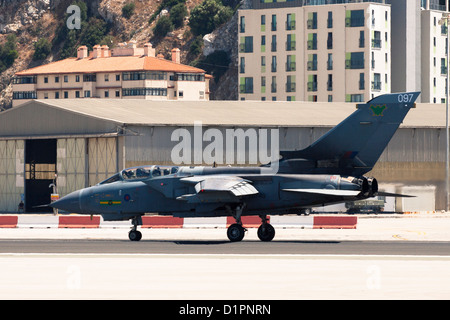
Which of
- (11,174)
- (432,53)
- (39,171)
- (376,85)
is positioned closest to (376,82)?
(376,85)

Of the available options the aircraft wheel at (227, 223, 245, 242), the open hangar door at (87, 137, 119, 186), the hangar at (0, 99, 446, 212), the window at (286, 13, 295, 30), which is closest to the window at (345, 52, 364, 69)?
the window at (286, 13, 295, 30)

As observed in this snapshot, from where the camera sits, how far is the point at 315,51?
136 meters

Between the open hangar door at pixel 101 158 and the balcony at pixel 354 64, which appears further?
the balcony at pixel 354 64

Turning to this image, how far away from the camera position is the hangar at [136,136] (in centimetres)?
6391

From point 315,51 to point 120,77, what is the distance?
61276 millimetres

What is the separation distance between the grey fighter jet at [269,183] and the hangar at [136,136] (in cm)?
2608

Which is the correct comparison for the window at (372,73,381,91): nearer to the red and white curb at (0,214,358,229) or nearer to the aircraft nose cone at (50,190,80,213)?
the red and white curb at (0,214,358,229)

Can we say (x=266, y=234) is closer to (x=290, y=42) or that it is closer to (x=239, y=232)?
(x=239, y=232)

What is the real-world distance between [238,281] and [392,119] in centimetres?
1421

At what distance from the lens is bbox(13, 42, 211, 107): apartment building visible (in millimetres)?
184625

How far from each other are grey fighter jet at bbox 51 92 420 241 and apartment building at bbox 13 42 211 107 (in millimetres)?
145475

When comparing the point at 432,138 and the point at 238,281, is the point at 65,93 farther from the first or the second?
the point at 238,281

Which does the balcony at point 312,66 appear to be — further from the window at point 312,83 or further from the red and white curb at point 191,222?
the red and white curb at point 191,222

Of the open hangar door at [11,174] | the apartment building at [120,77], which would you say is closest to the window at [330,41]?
the apartment building at [120,77]
